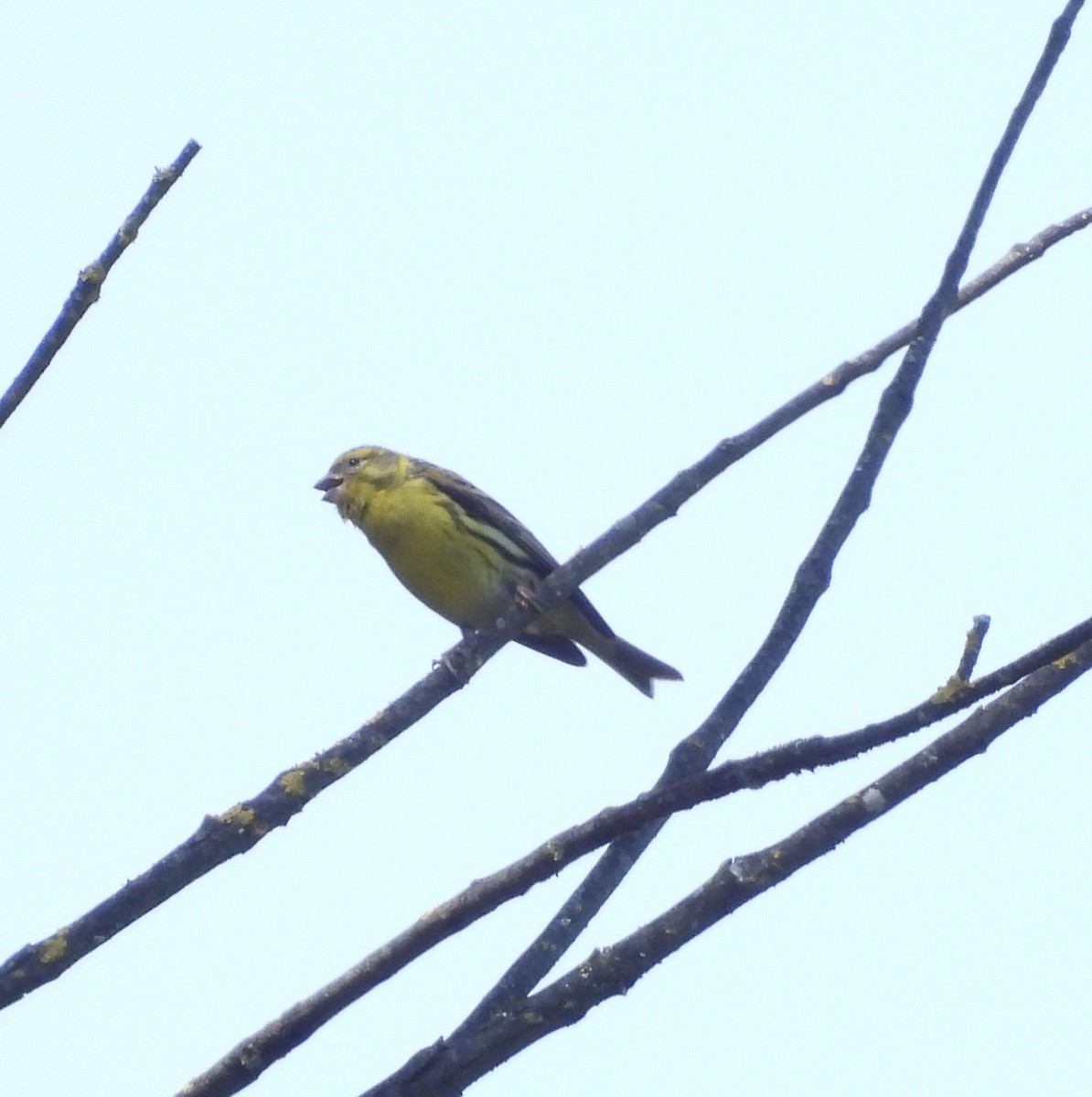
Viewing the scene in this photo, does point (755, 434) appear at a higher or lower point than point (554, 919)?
higher

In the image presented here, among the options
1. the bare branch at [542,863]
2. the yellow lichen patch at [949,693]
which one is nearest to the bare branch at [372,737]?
the bare branch at [542,863]

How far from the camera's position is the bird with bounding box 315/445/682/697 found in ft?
27.3

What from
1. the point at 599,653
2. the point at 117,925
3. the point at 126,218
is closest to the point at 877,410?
the point at 126,218

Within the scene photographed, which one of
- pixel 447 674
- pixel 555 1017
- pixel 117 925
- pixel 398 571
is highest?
pixel 398 571

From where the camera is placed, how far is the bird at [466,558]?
833cm

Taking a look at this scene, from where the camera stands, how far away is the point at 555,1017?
3.07 meters

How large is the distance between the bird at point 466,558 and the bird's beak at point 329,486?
73 mm

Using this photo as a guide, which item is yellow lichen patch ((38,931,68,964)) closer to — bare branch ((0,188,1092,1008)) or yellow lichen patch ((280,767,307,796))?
bare branch ((0,188,1092,1008))

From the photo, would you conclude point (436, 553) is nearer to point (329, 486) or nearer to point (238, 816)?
point (329, 486)

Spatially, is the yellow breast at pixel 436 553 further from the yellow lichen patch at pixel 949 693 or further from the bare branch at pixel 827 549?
the yellow lichen patch at pixel 949 693

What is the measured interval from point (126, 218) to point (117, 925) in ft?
4.73

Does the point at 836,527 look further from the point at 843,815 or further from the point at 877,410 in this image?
the point at 843,815

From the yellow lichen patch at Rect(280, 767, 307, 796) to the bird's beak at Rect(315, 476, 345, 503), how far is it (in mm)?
5191

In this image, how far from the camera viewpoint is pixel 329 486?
9.17 meters
